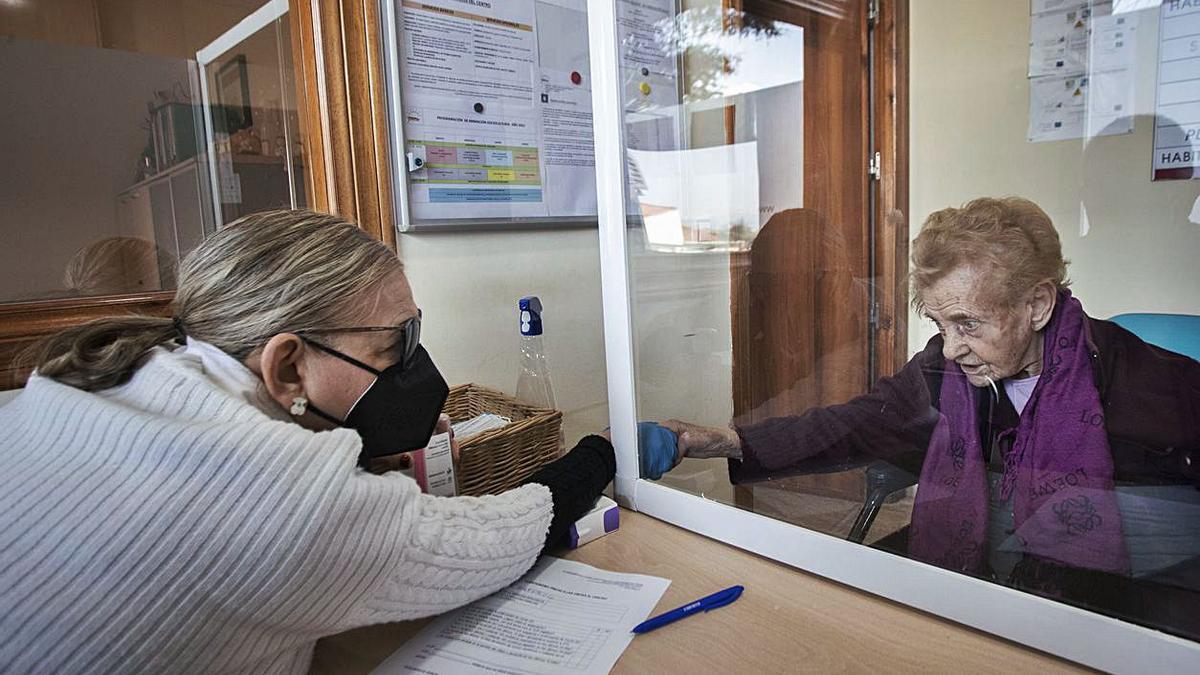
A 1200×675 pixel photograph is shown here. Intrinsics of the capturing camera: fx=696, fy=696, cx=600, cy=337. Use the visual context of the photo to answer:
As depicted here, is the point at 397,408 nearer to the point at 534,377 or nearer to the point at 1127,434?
the point at 534,377

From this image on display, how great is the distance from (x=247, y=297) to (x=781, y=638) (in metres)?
0.62

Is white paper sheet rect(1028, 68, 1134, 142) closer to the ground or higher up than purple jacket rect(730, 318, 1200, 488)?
higher up

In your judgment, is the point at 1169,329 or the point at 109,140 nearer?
the point at 1169,329

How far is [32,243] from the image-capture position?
89cm

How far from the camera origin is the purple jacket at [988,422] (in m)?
0.61

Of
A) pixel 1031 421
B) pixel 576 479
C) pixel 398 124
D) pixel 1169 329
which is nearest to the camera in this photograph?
pixel 1169 329

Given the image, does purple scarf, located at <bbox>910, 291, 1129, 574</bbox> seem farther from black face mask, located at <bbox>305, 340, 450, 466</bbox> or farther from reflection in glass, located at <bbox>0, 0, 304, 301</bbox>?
reflection in glass, located at <bbox>0, 0, 304, 301</bbox>

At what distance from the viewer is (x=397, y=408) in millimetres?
802

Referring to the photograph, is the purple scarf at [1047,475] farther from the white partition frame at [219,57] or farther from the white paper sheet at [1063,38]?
the white partition frame at [219,57]

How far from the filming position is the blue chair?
23.5 inches

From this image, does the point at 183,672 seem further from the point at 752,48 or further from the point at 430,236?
the point at 752,48

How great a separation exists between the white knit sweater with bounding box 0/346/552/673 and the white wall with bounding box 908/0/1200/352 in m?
0.62

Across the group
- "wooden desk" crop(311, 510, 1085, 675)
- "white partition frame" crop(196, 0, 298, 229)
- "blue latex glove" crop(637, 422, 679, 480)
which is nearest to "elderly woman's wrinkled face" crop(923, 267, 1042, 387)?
"wooden desk" crop(311, 510, 1085, 675)

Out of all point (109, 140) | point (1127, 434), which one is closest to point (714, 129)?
point (1127, 434)
